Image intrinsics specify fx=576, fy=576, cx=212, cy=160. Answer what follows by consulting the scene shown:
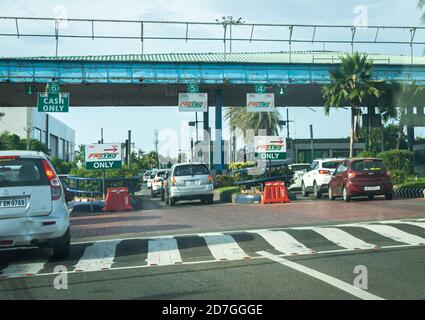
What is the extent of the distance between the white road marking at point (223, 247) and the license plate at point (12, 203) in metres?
3.08

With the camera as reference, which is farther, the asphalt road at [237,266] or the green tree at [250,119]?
the green tree at [250,119]

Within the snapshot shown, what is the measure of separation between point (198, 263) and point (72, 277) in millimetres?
1921

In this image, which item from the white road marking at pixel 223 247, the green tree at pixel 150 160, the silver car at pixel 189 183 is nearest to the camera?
the white road marking at pixel 223 247

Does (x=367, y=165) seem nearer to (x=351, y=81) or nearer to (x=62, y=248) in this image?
(x=62, y=248)

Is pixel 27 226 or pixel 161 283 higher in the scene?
pixel 27 226

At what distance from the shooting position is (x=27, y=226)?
850 cm

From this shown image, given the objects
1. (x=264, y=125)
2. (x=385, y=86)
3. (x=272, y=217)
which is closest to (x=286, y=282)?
(x=272, y=217)

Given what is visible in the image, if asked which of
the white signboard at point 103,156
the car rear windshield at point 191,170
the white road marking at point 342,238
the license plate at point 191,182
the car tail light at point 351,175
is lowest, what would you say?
the white road marking at point 342,238

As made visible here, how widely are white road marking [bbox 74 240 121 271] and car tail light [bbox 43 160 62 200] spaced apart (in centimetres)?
112

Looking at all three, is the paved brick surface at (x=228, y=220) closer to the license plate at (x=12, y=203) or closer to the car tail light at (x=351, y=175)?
the car tail light at (x=351, y=175)

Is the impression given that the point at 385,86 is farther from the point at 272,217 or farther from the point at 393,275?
the point at 393,275

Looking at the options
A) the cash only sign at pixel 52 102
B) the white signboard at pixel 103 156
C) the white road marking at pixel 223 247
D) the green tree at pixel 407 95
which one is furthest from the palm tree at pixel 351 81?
the white road marking at pixel 223 247

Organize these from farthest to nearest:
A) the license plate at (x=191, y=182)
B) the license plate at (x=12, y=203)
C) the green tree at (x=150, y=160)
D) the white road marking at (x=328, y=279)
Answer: the green tree at (x=150, y=160) < the license plate at (x=191, y=182) < the license plate at (x=12, y=203) < the white road marking at (x=328, y=279)

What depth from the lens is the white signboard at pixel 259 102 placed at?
3234cm
